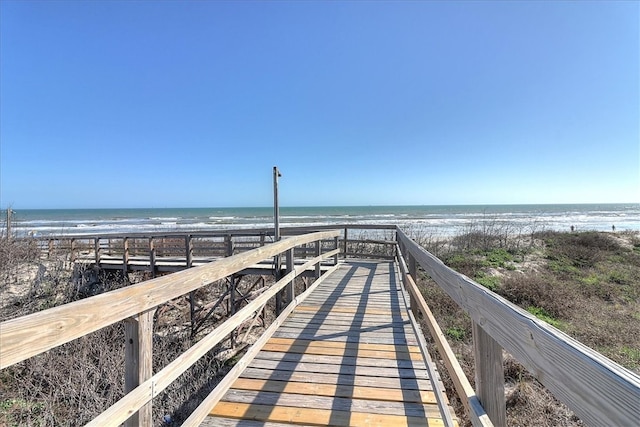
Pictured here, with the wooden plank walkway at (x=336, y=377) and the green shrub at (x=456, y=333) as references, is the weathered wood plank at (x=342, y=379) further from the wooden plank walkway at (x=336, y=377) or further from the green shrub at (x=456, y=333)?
the green shrub at (x=456, y=333)

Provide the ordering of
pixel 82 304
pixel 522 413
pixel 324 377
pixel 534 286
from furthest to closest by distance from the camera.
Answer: pixel 534 286
pixel 522 413
pixel 324 377
pixel 82 304

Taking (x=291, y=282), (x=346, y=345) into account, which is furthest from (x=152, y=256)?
(x=346, y=345)

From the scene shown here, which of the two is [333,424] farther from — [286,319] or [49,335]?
[286,319]

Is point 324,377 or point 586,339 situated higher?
point 324,377

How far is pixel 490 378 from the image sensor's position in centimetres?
146

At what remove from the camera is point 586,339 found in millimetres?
6230

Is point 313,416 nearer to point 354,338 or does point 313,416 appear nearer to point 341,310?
point 354,338

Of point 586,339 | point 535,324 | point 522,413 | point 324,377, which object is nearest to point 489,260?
point 586,339

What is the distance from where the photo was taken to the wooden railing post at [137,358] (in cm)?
159

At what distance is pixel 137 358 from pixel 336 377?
182cm

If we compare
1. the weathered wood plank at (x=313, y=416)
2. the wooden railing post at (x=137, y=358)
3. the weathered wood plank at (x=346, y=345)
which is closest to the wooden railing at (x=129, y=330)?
the wooden railing post at (x=137, y=358)

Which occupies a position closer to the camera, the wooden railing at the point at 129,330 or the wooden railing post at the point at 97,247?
the wooden railing at the point at 129,330

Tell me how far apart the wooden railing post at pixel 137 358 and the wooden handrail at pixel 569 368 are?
5.19 ft

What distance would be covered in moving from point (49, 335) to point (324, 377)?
2277mm
